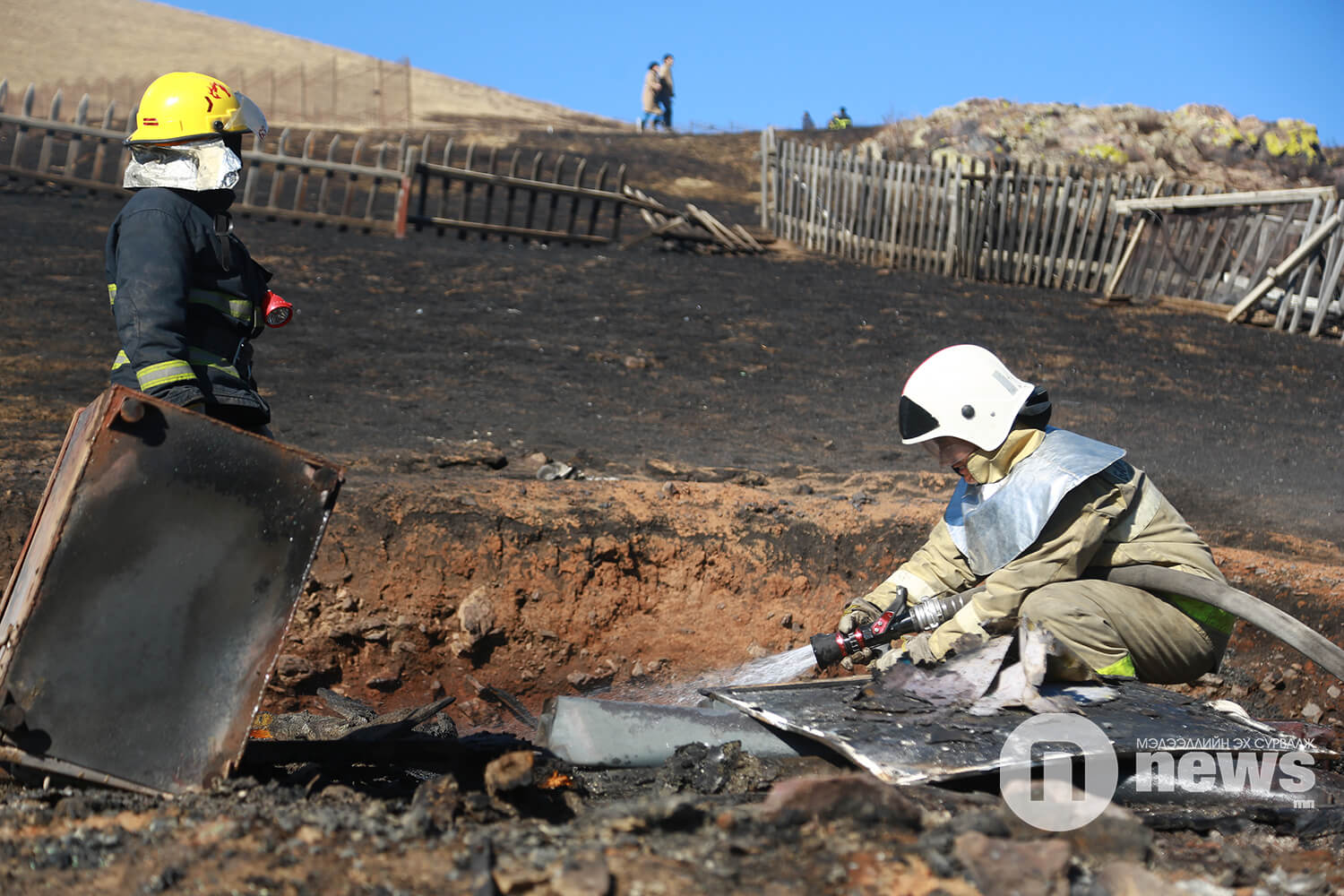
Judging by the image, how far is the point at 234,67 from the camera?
33.9 m

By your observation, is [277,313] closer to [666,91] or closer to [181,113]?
[181,113]

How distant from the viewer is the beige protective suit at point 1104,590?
380cm

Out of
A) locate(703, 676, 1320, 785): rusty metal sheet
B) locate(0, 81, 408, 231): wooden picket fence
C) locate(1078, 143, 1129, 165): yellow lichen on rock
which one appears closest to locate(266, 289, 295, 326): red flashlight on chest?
locate(703, 676, 1320, 785): rusty metal sheet

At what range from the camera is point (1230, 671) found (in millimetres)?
5633

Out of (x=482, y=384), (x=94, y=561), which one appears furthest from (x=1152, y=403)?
(x=94, y=561)

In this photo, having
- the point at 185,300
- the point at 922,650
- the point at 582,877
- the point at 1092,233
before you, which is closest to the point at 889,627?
the point at 922,650

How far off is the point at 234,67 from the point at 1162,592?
3599cm

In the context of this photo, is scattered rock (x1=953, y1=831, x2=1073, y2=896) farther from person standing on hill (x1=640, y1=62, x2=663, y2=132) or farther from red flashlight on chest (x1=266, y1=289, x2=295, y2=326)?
person standing on hill (x1=640, y1=62, x2=663, y2=132)

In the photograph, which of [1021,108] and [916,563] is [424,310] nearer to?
[916,563]

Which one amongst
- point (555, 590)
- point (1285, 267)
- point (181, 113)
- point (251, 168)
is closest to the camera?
point (181, 113)

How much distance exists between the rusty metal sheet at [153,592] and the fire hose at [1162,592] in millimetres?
2055

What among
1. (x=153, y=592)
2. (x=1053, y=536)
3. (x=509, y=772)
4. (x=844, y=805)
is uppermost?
(x=1053, y=536)

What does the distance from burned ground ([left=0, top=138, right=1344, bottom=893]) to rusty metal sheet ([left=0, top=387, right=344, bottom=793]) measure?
124 millimetres
